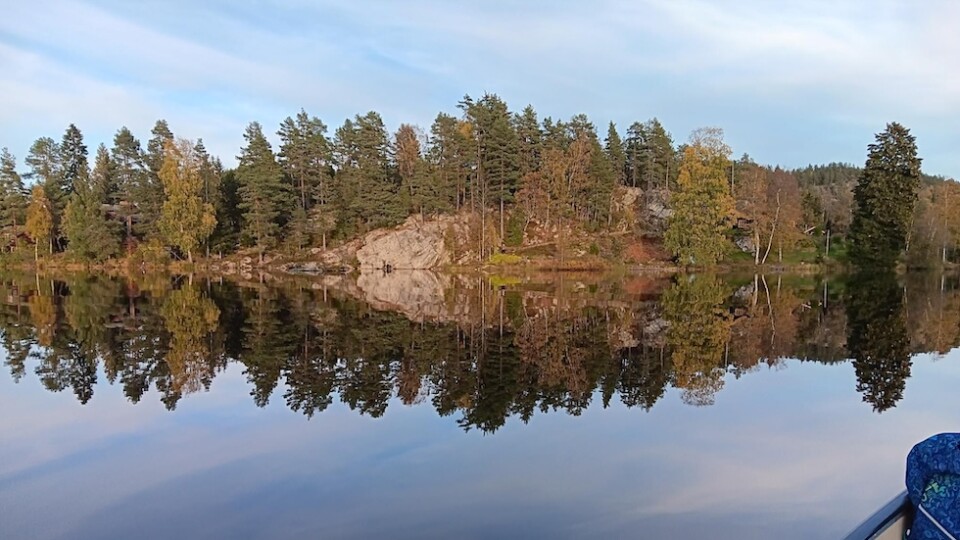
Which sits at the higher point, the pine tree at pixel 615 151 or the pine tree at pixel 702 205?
the pine tree at pixel 615 151

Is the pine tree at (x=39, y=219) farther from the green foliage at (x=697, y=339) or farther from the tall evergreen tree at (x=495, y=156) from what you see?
the green foliage at (x=697, y=339)

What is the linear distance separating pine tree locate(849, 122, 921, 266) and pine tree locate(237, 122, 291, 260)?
66663 mm

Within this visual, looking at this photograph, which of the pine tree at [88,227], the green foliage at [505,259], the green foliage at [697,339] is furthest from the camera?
the pine tree at [88,227]

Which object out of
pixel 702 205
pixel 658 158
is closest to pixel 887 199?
pixel 702 205

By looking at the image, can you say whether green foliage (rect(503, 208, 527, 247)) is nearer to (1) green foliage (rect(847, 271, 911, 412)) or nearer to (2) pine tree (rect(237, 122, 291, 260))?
(2) pine tree (rect(237, 122, 291, 260))

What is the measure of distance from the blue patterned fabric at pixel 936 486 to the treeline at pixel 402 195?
61.4 metres

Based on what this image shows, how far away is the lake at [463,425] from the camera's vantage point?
25.7 feet

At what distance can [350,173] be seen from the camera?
74.3 m

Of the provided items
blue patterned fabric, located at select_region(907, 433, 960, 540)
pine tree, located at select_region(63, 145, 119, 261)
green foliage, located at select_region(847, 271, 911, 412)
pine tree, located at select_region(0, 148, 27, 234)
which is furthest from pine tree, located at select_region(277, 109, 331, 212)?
blue patterned fabric, located at select_region(907, 433, 960, 540)

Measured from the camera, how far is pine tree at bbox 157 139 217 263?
66875 mm

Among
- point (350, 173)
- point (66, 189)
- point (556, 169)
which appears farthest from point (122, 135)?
point (556, 169)

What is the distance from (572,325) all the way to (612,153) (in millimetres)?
66255

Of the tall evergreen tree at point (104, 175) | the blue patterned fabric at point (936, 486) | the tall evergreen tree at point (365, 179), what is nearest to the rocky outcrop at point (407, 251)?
the tall evergreen tree at point (365, 179)

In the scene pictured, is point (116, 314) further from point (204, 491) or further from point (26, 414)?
point (204, 491)
